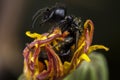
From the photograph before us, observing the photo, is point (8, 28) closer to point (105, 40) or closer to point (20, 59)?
point (20, 59)

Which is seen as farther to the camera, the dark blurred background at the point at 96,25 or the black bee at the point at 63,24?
the dark blurred background at the point at 96,25

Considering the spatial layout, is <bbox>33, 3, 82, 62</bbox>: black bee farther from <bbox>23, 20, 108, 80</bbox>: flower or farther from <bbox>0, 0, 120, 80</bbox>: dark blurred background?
<bbox>0, 0, 120, 80</bbox>: dark blurred background

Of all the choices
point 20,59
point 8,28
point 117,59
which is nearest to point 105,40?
point 117,59

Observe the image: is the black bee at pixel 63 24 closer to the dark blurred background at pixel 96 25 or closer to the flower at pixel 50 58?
the flower at pixel 50 58

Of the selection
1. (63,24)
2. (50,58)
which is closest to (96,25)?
(63,24)

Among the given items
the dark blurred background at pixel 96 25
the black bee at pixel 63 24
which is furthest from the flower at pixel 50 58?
the dark blurred background at pixel 96 25
